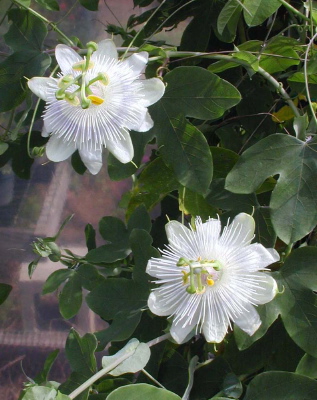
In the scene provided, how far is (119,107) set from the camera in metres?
0.94

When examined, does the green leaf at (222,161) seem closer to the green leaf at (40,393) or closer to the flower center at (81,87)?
the flower center at (81,87)

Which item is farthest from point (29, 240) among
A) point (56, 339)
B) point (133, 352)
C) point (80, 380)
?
point (133, 352)

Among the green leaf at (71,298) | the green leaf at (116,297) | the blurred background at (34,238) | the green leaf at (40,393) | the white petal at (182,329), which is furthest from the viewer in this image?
the blurred background at (34,238)

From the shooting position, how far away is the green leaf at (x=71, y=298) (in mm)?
1317

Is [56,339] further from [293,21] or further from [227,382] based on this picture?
[293,21]

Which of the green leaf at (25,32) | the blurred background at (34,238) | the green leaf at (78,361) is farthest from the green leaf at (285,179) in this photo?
the blurred background at (34,238)

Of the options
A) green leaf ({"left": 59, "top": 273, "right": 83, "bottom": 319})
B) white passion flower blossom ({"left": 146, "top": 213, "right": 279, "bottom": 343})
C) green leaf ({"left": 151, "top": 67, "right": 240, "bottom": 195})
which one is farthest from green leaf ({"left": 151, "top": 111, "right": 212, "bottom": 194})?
green leaf ({"left": 59, "top": 273, "right": 83, "bottom": 319})

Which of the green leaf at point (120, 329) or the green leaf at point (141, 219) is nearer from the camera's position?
Result: the green leaf at point (120, 329)

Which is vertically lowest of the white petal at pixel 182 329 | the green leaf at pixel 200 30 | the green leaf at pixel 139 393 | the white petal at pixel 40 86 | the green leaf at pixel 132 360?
the green leaf at pixel 132 360

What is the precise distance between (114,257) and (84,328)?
3.29ft

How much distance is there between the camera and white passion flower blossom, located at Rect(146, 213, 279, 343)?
0.88m

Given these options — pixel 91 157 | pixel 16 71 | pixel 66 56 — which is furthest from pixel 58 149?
pixel 16 71

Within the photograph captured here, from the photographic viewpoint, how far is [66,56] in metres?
1.00

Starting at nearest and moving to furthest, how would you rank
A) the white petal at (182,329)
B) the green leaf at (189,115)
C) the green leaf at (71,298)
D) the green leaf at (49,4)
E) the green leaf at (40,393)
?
1. the green leaf at (40,393)
2. the white petal at (182,329)
3. the green leaf at (189,115)
4. the green leaf at (49,4)
5. the green leaf at (71,298)
